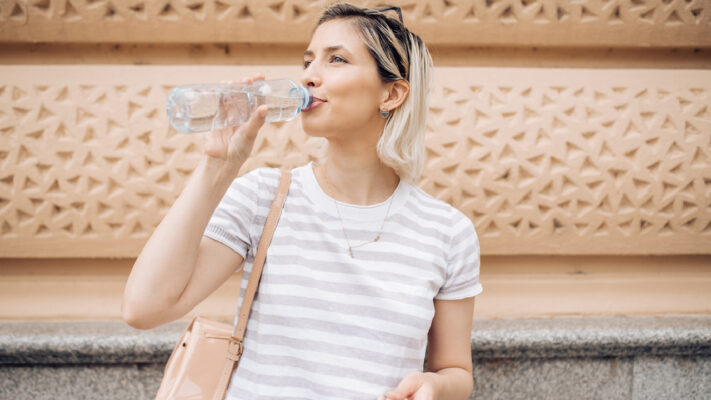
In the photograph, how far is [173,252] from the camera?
926 millimetres

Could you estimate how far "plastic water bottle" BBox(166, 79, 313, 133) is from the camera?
917mm

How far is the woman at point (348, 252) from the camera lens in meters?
1.06

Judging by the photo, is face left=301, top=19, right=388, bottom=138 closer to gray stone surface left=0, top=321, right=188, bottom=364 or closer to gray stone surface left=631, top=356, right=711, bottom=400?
gray stone surface left=0, top=321, right=188, bottom=364

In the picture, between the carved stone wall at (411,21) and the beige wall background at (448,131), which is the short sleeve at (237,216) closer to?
the beige wall background at (448,131)

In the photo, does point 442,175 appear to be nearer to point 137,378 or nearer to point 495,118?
point 495,118

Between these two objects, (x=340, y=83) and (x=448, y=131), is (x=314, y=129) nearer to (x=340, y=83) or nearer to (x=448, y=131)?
(x=340, y=83)

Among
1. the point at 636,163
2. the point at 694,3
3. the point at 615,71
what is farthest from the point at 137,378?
the point at 694,3

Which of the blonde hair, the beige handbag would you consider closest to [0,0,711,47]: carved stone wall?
the blonde hair

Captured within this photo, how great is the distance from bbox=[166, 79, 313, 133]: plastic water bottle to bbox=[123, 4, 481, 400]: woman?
3cm

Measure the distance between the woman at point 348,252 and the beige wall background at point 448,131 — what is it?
1.72 ft

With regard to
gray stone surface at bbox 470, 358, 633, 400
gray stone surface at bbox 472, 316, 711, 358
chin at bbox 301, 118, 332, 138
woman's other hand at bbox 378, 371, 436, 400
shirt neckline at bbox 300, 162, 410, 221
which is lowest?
gray stone surface at bbox 470, 358, 633, 400

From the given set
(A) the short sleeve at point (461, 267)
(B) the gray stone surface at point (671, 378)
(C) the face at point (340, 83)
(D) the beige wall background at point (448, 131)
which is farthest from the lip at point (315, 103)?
(B) the gray stone surface at point (671, 378)

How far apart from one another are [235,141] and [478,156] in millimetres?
1044

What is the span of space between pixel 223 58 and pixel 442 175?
975mm
